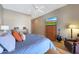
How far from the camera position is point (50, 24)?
73.8 inches

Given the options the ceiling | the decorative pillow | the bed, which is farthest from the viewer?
the decorative pillow

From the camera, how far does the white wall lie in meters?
1.83

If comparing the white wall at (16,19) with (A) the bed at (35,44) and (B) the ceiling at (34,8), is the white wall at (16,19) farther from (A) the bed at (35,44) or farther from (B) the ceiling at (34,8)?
(A) the bed at (35,44)

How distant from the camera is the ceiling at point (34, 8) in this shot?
1692mm

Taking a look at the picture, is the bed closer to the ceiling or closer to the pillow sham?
the pillow sham

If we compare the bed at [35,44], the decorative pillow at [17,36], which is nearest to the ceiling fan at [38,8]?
the bed at [35,44]

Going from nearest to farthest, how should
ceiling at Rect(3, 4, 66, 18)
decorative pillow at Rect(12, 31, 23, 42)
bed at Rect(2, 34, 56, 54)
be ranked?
ceiling at Rect(3, 4, 66, 18) < bed at Rect(2, 34, 56, 54) < decorative pillow at Rect(12, 31, 23, 42)

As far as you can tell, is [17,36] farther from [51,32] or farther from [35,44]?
[51,32]

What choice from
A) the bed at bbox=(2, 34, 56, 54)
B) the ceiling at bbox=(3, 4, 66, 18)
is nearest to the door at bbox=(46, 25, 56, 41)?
the bed at bbox=(2, 34, 56, 54)

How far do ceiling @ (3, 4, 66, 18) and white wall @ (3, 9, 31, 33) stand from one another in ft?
0.23

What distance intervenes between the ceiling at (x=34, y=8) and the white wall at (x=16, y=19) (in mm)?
71
